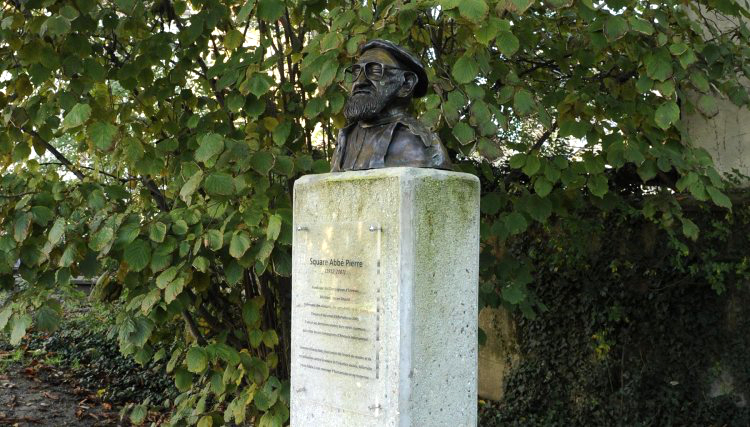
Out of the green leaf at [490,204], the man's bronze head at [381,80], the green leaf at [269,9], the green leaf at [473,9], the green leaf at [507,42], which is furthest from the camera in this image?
the green leaf at [490,204]

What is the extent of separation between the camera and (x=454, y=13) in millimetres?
3506

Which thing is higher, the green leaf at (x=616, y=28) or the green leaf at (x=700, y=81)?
the green leaf at (x=616, y=28)

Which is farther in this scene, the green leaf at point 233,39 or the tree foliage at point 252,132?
the green leaf at point 233,39

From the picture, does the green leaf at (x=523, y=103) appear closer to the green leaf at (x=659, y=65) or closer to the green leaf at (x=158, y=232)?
the green leaf at (x=659, y=65)

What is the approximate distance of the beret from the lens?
3604mm

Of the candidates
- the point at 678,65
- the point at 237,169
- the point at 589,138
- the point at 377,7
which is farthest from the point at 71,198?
the point at 678,65

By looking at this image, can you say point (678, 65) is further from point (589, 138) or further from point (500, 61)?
point (500, 61)

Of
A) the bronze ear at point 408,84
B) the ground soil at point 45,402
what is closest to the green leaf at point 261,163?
the bronze ear at point 408,84

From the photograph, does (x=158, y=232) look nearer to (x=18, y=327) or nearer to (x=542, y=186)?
(x=18, y=327)

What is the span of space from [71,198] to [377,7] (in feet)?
6.52

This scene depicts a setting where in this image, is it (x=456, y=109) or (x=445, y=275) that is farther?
(x=456, y=109)

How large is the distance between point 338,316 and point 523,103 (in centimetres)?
150

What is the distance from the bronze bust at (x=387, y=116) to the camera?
11.5 feet

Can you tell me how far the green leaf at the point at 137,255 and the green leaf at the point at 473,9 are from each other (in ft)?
6.38
